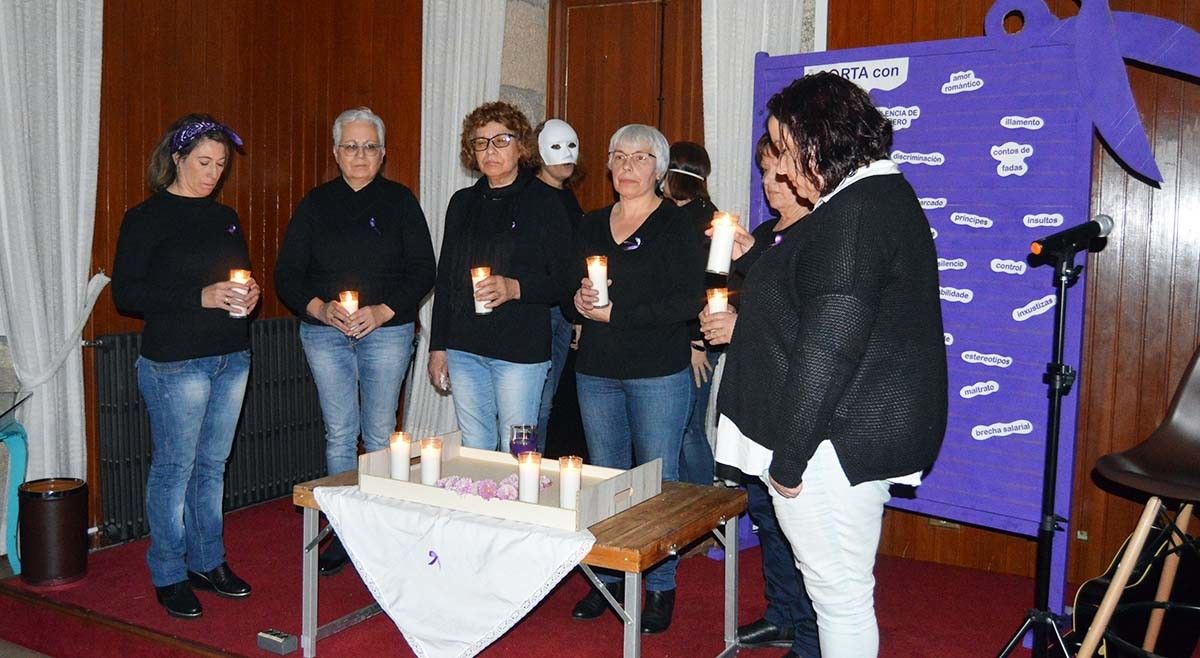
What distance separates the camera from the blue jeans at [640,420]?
10.1 feet

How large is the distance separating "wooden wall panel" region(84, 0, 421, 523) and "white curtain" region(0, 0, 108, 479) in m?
0.11

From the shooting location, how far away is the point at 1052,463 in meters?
2.72

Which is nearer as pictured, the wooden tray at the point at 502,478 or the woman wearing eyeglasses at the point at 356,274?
the wooden tray at the point at 502,478

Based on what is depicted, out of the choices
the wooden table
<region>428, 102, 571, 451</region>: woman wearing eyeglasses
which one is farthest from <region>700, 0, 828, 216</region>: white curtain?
the wooden table

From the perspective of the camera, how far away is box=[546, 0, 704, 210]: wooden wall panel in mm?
Result: 4500

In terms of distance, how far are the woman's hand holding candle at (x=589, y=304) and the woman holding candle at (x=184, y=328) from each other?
3.30 feet

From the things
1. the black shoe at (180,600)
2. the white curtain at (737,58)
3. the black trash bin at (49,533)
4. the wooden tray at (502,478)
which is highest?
the white curtain at (737,58)

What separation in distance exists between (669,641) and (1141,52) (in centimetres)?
242

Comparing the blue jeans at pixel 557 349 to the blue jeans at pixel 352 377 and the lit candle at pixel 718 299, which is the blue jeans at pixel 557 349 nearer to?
the blue jeans at pixel 352 377

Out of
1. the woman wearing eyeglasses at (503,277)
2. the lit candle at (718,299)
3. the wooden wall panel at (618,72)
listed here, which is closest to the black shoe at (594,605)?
the woman wearing eyeglasses at (503,277)

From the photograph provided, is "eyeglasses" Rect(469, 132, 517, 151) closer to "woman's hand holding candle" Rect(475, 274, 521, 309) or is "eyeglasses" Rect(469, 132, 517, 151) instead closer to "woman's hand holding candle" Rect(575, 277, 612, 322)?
"woman's hand holding candle" Rect(475, 274, 521, 309)

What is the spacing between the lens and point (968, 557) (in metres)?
3.93

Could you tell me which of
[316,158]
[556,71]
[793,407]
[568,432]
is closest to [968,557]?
[568,432]

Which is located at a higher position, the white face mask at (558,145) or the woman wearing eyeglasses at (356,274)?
the white face mask at (558,145)
